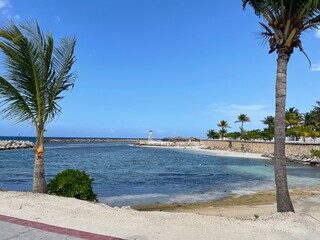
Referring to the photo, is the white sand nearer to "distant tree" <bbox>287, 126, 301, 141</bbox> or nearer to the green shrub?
the green shrub

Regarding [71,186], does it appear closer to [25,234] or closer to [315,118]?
[25,234]

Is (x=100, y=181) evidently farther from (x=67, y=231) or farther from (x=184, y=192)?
(x=67, y=231)

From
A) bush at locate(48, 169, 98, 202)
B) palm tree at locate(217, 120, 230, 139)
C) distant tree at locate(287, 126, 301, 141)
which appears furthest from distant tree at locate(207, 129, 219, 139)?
bush at locate(48, 169, 98, 202)

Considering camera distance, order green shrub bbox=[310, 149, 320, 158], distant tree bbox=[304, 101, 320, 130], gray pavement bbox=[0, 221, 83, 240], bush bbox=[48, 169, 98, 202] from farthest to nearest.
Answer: distant tree bbox=[304, 101, 320, 130], green shrub bbox=[310, 149, 320, 158], bush bbox=[48, 169, 98, 202], gray pavement bbox=[0, 221, 83, 240]

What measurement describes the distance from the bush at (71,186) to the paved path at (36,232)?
355 centimetres

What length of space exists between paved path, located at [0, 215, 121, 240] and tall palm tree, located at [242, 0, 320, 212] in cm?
474

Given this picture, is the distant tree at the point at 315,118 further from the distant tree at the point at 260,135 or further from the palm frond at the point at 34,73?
the palm frond at the point at 34,73

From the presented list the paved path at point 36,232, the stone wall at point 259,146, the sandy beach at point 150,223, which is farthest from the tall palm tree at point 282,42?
the stone wall at point 259,146

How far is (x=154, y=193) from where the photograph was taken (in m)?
20.5

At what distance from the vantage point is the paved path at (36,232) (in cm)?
590

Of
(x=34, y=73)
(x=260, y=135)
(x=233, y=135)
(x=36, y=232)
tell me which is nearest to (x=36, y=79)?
(x=34, y=73)

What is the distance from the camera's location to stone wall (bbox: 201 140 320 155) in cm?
5912

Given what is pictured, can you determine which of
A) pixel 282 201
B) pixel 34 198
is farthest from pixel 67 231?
pixel 282 201

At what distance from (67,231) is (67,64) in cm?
615
